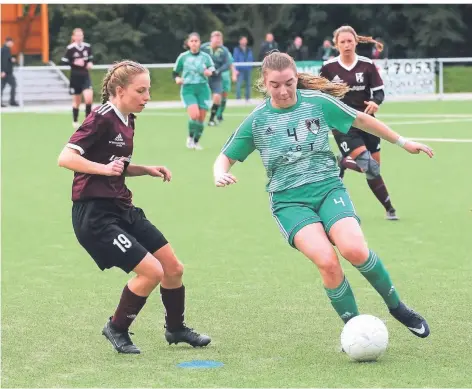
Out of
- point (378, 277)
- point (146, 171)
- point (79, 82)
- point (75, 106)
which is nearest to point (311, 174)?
point (378, 277)

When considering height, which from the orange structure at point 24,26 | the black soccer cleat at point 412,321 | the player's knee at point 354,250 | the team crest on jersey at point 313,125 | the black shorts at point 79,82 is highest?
the orange structure at point 24,26

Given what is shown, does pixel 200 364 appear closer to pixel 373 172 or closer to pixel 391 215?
pixel 373 172

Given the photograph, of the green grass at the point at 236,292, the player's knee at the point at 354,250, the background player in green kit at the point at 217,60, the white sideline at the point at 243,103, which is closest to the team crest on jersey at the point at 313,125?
the player's knee at the point at 354,250

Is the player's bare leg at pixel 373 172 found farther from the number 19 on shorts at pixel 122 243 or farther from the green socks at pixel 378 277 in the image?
the number 19 on shorts at pixel 122 243

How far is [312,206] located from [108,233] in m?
1.18

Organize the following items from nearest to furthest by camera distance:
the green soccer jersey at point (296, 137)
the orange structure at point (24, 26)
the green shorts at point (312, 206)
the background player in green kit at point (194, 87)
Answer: the green shorts at point (312, 206) < the green soccer jersey at point (296, 137) < the background player in green kit at point (194, 87) < the orange structure at point (24, 26)

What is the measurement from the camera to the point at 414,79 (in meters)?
34.5

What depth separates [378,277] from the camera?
6.28 metres

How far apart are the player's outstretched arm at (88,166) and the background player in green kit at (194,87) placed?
1312 centimetres

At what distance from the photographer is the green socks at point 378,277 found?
6.23m

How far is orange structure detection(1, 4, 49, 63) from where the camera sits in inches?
1539

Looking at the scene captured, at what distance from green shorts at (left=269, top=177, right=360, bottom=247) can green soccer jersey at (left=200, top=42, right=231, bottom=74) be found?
56.9 ft

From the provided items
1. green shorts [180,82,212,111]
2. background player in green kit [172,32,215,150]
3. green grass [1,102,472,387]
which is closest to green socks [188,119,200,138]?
background player in green kit [172,32,215,150]

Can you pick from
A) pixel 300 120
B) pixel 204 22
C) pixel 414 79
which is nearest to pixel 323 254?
pixel 300 120
